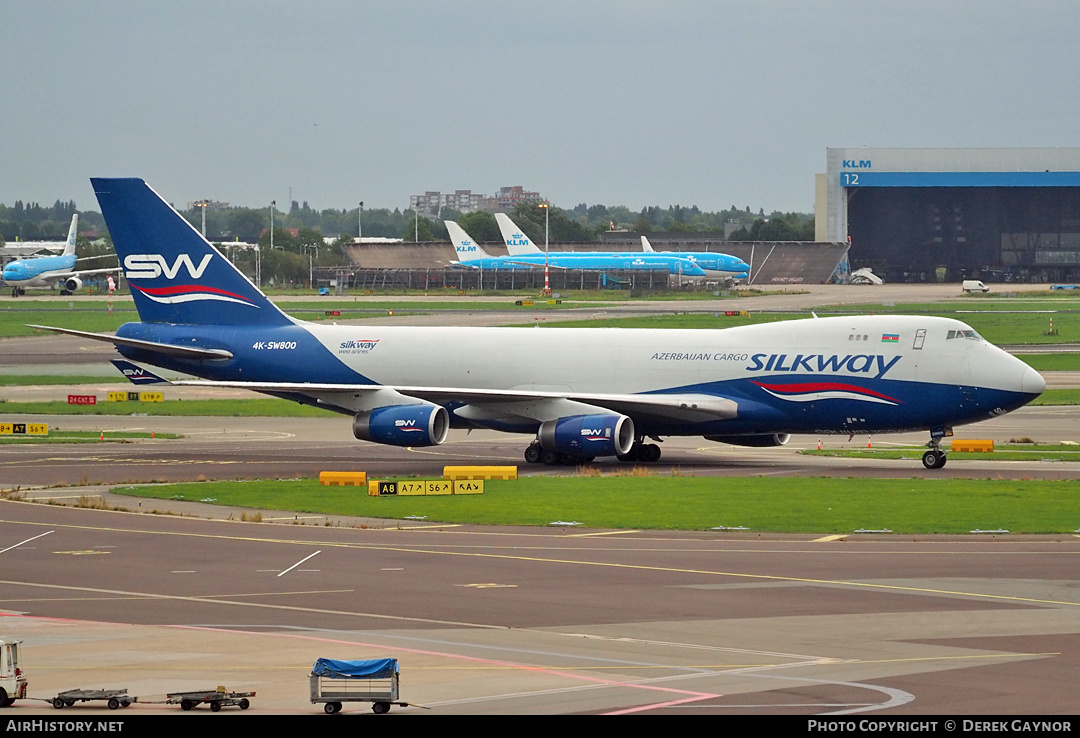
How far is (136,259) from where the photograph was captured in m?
57.3

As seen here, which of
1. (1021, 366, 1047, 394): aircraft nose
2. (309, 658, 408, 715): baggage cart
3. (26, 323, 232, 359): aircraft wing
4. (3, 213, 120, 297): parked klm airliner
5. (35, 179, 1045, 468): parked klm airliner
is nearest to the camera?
(309, 658, 408, 715): baggage cart

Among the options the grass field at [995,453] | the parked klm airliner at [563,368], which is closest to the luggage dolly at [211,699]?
the parked klm airliner at [563,368]

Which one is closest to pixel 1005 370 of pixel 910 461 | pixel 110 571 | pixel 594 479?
pixel 910 461

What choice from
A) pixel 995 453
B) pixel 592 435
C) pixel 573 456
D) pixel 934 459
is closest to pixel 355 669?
pixel 592 435

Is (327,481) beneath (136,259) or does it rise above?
beneath

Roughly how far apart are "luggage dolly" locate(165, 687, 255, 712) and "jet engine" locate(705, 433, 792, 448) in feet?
110

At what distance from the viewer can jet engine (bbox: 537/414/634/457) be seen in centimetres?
4884

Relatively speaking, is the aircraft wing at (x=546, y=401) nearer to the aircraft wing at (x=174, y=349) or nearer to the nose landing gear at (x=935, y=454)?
the aircraft wing at (x=174, y=349)

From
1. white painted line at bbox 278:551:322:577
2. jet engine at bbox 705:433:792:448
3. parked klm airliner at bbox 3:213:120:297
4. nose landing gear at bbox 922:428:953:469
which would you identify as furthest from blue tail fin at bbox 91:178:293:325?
parked klm airliner at bbox 3:213:120:297

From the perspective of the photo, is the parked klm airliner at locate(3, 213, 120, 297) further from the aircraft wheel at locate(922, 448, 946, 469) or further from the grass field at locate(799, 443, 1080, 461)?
the aircraft wheel at locate(922, 448, 946, 469)

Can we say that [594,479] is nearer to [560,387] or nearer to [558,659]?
[560,387]

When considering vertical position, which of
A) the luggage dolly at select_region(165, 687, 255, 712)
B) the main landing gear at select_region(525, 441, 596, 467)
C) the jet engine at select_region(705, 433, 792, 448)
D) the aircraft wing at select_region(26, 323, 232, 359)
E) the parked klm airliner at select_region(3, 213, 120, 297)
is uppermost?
the parked klm airliner at select_region(3, 213, 120, 297)

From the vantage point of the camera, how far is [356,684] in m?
19.1
